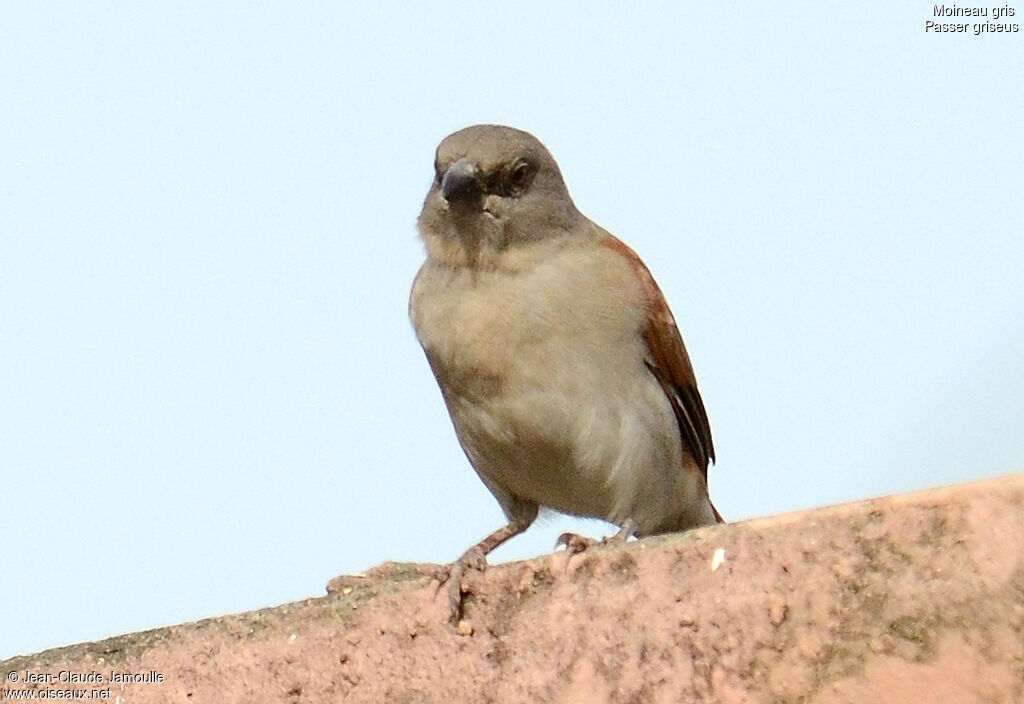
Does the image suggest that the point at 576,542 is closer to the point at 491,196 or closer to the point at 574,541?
the point at 574,541

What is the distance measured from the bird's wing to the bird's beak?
47 centimetres

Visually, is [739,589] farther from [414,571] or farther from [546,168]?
[546,168]

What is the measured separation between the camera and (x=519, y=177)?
16.1 feet

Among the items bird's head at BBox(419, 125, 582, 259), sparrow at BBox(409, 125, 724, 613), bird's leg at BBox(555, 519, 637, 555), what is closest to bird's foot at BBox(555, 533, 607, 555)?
bird's leg at BBox(555, 519, 637, 555)

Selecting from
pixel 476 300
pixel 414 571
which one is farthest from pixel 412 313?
pixel 414 571

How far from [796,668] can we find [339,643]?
0.89 metres

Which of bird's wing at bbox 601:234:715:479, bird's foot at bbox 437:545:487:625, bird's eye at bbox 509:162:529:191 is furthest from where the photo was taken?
bird's eye at bbox 509:162:529:191

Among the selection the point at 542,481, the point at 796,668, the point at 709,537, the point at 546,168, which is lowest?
the point at 542,481

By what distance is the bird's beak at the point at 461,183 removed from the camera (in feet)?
15.5

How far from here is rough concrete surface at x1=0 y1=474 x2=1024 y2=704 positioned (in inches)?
85.4

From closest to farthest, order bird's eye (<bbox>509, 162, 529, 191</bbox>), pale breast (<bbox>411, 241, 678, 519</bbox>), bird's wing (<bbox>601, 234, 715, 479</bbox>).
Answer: pale breast (<bbox>411, 241, 678, 519</bbox>) → bird's wing (<bbox>601, 234, 715, 479</bbox>) → bird's eye (<bbox>509, 162, 529, 191</bbox>)

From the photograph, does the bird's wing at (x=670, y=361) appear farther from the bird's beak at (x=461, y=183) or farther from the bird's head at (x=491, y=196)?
the bird's beak at (x=461, y=183)

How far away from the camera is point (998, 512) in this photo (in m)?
2.19

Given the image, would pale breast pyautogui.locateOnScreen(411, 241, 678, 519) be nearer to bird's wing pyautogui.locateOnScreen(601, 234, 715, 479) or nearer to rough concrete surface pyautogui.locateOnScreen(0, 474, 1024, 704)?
bird's wing pyautogui.locateOnScreen(601, 234, 715, 479)
